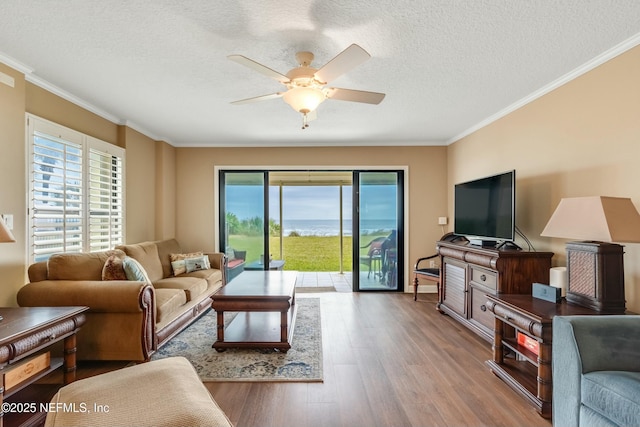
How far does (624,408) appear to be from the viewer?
133 centimetres

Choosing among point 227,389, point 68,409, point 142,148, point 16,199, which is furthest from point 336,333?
point 142,148

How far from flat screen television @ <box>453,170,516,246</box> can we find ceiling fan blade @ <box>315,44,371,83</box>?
2.06 meters

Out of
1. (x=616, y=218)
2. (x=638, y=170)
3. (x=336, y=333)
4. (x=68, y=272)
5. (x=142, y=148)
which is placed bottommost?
(x=336, y=333)

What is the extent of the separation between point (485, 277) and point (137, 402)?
3054 mm

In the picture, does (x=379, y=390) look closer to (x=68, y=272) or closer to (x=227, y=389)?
(x=227, y=389)

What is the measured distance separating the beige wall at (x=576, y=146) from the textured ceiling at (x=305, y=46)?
0.16 meters

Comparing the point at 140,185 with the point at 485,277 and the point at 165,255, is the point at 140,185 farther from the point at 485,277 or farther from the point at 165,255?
the point at 485,277

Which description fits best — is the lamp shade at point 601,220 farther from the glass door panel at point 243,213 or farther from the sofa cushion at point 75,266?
the glass door panel at point 243,213

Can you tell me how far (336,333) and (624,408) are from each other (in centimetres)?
231

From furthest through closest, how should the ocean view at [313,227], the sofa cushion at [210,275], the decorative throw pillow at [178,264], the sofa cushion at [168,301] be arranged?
the ocean view at [313,227] → the decorative throw pillow at [178,264] → the sofa cushion at [210,275] → the sofa cushion at [168,301]

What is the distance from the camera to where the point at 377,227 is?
5184 millimetres

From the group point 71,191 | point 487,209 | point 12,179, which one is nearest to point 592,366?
point 487,209

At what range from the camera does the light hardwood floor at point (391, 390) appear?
1.90 m

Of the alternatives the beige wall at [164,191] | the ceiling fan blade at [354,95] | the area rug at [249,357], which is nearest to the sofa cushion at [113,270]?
the area rug at [249,357]
